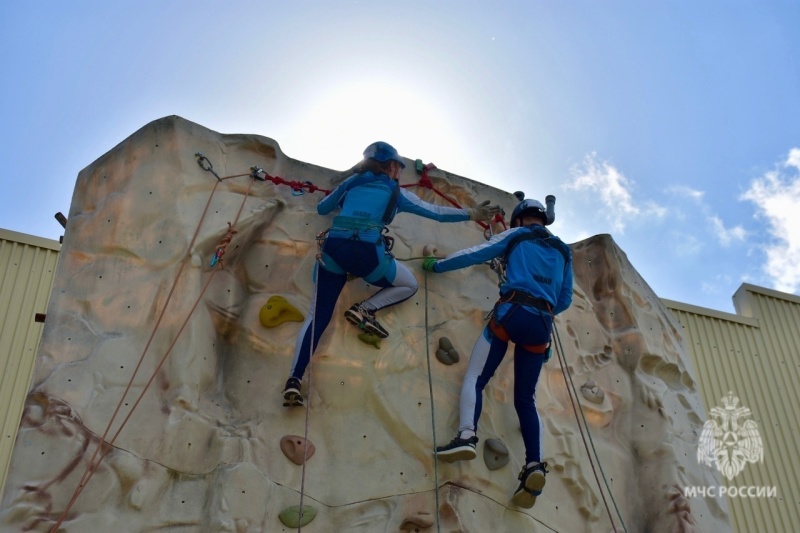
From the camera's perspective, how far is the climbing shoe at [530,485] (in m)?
5.21

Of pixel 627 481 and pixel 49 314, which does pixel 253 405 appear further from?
pixel 627 481

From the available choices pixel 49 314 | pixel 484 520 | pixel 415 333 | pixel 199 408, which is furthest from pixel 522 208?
pixel 49 314

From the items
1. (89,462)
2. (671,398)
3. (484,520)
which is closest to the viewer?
(89,462)

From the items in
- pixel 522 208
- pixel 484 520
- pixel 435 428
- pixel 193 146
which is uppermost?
pixel 193 146

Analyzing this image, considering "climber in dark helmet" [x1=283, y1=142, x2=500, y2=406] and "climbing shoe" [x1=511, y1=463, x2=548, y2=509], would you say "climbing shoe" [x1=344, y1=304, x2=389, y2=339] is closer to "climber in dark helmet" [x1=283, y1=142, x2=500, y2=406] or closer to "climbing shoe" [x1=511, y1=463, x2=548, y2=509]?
"climber in dark helmet" [x1=283, y1=142, x2=500, y2=406]

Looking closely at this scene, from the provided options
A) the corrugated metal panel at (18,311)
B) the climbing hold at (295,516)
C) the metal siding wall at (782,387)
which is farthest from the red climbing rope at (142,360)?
the metal siding wall at (782,387)

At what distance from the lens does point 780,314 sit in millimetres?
9719

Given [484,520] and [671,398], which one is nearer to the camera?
[484,520]

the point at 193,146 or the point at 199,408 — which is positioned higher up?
the point at 193,146

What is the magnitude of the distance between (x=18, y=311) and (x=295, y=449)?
3.90m

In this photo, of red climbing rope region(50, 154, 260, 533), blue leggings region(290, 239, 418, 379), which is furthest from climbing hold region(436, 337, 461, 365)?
red climbing rope region(50, 154, 260, 533)

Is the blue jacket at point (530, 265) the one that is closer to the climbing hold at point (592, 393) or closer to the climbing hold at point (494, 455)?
the climbing hold at point (592, 393)

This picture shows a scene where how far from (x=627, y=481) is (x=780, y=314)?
4.38 meters

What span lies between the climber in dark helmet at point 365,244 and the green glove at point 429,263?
29 centimetres
